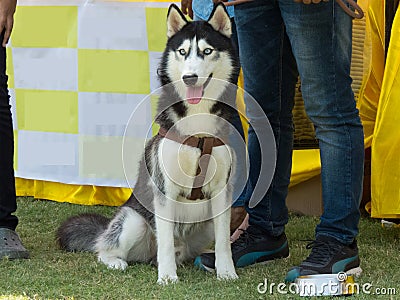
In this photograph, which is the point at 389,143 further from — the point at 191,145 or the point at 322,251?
the point at 191,145

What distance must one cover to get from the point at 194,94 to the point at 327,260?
657mm

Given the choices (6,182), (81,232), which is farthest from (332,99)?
(6,182)

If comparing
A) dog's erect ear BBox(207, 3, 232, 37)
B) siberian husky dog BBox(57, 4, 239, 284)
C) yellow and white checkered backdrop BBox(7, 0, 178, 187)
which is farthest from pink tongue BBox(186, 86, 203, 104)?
yellow and white checkered backdrop BBox(7, 0, 178, 187)

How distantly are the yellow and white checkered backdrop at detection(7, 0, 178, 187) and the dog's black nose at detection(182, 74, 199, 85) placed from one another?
117cm

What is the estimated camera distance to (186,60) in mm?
2197

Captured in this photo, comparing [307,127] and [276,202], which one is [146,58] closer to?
[307,127]

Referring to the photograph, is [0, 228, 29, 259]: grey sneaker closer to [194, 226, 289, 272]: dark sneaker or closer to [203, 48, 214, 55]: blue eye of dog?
[194, 226, 289, 272]: dark sneaker

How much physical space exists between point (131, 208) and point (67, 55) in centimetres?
129

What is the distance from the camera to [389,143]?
2.77 m

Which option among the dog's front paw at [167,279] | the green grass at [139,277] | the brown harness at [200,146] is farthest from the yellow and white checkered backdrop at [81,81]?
the dog's front paw at [167,279]

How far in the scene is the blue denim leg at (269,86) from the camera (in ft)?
A: 7.32

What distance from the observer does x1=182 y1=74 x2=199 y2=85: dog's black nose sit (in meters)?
2.15

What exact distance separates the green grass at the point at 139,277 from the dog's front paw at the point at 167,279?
0.02 metres

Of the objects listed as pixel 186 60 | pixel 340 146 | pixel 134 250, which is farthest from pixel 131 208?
pixel 340 146
